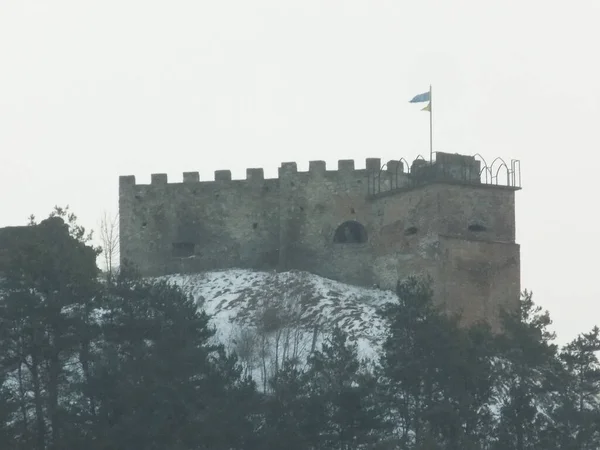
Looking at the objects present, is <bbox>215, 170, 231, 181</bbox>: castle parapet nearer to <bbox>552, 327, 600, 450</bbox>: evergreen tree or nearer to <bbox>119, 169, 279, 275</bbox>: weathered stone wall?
<bbox>119, 169, 279, 275</bbox>: weathered stone wall

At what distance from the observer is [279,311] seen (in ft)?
184

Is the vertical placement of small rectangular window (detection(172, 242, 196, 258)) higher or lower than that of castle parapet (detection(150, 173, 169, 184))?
lower

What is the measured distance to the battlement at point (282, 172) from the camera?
60.4 meters

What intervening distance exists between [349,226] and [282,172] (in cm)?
342

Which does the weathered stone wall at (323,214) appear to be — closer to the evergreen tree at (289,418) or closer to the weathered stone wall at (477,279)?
the weathered stone wall at (477,279)

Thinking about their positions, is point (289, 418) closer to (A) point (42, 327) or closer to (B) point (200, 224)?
(A) point (42, 327)

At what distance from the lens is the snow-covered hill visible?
2108 inches

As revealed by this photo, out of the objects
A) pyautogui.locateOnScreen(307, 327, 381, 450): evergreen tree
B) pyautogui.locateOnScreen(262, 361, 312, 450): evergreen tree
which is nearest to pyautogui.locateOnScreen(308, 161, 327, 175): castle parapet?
pyautogui.locateOnScreen(262, 361, 312, 450): evergreen tree

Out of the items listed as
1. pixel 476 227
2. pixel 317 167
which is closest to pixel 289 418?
pixel 476 227

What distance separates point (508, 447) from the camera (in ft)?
146

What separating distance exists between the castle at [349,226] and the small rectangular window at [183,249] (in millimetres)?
50

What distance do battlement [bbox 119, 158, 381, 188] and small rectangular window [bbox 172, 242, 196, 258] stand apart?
99.0 inches

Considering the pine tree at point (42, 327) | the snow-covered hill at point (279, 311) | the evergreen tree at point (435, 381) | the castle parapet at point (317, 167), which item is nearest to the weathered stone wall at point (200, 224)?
the snow-covered hill at point (279, 311)

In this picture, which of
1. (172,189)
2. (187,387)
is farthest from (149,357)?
(172,189)
